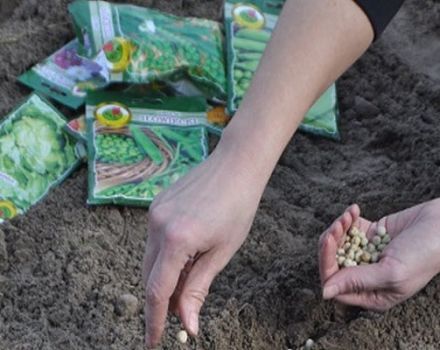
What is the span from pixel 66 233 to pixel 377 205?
1.99ft

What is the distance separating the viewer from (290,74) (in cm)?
132

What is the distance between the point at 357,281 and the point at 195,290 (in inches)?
12.6

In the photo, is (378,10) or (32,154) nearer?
(378,10)

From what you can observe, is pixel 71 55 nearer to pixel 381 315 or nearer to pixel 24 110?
pixel 24 110

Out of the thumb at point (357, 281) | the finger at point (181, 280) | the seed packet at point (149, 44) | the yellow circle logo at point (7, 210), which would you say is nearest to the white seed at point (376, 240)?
the thumb at point (357, 281)

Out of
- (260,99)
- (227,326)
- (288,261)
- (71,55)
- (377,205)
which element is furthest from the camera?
(71,55)

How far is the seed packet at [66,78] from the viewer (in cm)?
193

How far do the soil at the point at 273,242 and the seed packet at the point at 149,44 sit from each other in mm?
126

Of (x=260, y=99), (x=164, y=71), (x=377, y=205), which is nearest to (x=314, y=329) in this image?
(x=377, y=205)

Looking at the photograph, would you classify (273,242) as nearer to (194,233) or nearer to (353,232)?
(353,232)

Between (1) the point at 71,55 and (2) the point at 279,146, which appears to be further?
(1) the point at 71,55

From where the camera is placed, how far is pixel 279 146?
4.28ft

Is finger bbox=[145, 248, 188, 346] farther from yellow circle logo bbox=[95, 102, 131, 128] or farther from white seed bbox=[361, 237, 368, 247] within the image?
yellow circle logo bbox=[95, 102, 131, 128]

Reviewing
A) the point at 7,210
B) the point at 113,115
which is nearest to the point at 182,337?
the point at 7,210
